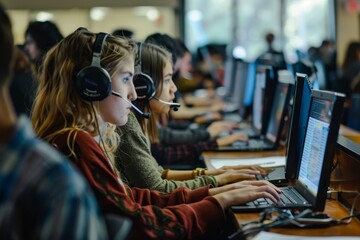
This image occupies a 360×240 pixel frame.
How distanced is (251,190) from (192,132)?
5.66 feet

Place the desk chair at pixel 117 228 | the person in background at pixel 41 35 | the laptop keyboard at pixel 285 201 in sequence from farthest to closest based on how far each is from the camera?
the person in background at pixel 41 35 → the laptop keyboard at pixel 285 201 → the desk chair at pixel 117 228

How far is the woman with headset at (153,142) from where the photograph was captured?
83.8 inches

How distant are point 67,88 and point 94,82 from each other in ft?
0.34

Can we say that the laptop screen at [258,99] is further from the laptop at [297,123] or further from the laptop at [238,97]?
the laptop at [297,123]

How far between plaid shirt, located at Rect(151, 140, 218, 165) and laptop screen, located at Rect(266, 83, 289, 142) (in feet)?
1.00

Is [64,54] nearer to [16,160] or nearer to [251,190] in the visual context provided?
[251,190]

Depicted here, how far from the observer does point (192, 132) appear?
3.52 meters

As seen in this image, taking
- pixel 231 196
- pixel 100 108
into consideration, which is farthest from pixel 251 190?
pixel 100 108

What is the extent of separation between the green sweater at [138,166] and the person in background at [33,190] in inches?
46.6

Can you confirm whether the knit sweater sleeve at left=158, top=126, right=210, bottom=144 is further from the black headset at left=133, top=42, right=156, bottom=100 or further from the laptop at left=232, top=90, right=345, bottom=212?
the laptop at left=232, top=90, right=345, bottom=212

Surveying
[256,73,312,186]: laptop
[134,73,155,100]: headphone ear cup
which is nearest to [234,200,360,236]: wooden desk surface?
[256,73,312,186]: laptop

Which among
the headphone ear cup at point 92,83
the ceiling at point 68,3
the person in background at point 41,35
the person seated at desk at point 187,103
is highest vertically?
the ceiling at point 68,3

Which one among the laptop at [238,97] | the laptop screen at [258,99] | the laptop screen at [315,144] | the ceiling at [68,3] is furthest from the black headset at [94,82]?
the ceiling at [68,3]

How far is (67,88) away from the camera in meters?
1.67
